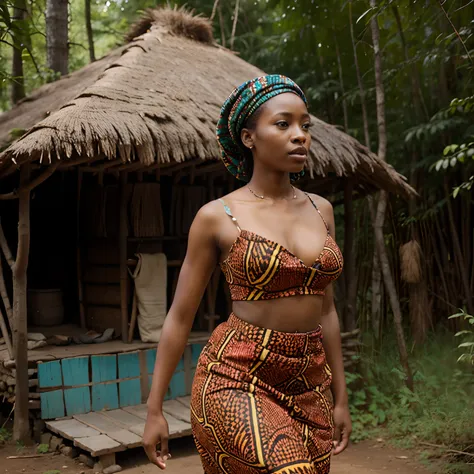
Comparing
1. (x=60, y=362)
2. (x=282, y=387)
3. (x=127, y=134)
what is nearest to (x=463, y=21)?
(x=127, y=134)

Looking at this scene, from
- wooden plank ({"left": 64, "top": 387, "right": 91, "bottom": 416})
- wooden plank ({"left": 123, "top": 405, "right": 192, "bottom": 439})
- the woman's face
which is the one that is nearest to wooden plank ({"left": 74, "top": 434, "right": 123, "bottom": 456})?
wooden plank ({"left": 123, "top": 405, "right": 192, "bottom": 439})

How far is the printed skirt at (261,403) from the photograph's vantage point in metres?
1.94

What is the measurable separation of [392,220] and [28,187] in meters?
4.86

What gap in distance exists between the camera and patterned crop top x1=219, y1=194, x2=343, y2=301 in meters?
2.06

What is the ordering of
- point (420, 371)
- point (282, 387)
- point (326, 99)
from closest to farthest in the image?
point (282, 387) → point (420, 371) → point (326, 99)

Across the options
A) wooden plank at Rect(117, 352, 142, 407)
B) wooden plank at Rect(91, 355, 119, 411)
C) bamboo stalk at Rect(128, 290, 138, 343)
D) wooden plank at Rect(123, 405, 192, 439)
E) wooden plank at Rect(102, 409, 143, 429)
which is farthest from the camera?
bamboo stalk at Rect(128, 290, 138, 343)

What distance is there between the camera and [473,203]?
26.2ft

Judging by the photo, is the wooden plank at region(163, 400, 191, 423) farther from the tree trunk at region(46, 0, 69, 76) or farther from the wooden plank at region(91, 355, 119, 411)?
the tree trunk at region(46, 0, 69, 76)

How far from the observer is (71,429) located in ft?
17.4

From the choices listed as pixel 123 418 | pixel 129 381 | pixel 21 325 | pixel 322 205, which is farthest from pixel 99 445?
pixel 322 205

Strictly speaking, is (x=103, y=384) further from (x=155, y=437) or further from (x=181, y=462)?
(x=155, y=437)

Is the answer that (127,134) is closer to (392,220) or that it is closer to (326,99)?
(392,220)

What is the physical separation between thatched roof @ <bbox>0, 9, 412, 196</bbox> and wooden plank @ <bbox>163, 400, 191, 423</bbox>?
2.11m

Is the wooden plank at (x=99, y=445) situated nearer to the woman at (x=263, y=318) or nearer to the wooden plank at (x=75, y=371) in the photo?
the wooden plank at (x=75, y=371)
